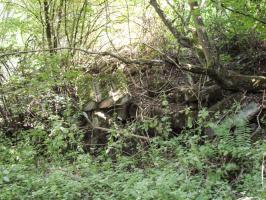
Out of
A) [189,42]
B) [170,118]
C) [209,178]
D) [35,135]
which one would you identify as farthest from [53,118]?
[209,178]

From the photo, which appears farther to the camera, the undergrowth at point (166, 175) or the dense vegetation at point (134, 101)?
the dense vegetation at point (134, 101)

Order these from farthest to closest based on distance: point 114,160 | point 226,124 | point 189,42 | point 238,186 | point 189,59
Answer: point 189,59 < point 114,160 < point 189,42 < point 226,124 < point 238,186

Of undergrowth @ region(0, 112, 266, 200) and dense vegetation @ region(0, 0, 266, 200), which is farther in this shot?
dense vegetation @ region(0, 0, 266, 200)

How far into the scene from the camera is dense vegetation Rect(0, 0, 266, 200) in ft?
14.7

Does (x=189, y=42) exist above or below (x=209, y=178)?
above

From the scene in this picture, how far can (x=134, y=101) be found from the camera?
273 inches

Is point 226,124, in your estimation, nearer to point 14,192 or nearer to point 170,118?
point 170,118

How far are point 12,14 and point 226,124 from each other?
16.6ft

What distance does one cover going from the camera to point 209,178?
4387 mm

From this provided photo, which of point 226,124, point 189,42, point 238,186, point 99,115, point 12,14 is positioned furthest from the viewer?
point 12,14

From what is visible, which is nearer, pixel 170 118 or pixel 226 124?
pixel 226 124

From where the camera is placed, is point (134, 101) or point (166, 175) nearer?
point (166, 175)

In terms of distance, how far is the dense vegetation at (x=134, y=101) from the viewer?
447cm

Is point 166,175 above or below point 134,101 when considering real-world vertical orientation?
below
